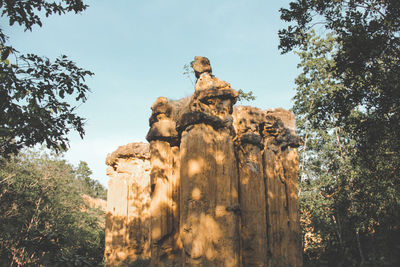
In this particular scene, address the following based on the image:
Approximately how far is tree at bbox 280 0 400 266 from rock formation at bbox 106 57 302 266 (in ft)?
4.67

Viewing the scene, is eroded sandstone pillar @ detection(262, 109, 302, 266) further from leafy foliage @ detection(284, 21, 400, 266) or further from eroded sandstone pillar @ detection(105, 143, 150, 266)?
eroded sandstone pillar @ detection(105, 143, 150, 266)

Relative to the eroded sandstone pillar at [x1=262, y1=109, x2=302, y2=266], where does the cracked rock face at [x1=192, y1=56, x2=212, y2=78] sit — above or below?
above

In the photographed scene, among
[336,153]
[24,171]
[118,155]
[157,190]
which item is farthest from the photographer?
[336,153]

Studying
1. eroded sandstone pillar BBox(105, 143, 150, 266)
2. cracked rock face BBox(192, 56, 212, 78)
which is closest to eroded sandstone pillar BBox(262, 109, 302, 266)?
cracked rock face BBox(192, 56, 212, 78)

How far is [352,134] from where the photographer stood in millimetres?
7988

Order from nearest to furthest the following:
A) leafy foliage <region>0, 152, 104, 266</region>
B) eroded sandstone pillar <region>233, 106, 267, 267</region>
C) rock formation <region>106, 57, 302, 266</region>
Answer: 1. rock formation <region>106, 57, 302, 266</region>
2. eroded sandstone pillar <region>233, 106, 267, 267</region>
3. leafy foliage <region>0, 152, 104, 266</region>

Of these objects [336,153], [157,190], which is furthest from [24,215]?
[336,153]

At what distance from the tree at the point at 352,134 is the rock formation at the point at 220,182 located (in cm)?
142

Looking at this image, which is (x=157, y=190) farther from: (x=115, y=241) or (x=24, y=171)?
(x=24, y=171)

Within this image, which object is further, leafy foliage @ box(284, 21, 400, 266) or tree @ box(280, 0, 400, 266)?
leafy foliage @ box(284, 21, 400, 266)

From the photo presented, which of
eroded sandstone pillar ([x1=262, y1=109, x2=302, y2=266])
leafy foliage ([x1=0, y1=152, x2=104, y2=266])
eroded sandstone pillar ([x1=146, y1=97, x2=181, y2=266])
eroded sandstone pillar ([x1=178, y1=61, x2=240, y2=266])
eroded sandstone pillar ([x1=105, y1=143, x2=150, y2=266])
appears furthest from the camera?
leafy foliage ([x1=0, y1=152, x2=104, y2=266])

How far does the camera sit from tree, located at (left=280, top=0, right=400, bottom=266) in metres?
6.62

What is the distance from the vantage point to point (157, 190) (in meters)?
7.15

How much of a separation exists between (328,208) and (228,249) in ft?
43.7
